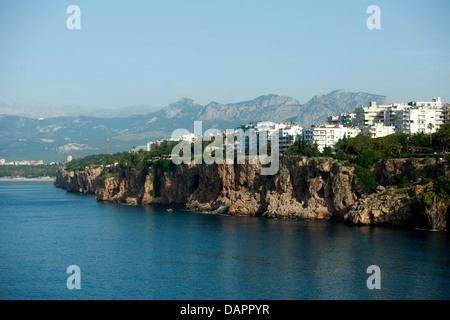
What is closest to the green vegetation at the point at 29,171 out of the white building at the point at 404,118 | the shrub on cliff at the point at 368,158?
the white building at the point at 404,118

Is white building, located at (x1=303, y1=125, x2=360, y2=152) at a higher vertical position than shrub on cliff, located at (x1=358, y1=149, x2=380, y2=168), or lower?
higher

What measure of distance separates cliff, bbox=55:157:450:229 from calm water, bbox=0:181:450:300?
2.03 metres

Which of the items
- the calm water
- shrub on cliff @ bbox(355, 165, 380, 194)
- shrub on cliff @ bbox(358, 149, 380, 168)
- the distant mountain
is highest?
the distant mountain

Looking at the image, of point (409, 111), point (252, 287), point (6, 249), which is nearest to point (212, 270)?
point (252, 287)

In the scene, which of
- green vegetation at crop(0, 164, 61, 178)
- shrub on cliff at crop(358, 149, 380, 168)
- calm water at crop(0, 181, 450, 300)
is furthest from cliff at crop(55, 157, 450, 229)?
green vegetation at crop(0, 164, 61, 178)

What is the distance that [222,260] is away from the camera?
30.1 meters

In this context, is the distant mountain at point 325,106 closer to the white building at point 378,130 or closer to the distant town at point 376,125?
the distant town at point 376,125

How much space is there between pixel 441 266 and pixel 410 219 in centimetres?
1232

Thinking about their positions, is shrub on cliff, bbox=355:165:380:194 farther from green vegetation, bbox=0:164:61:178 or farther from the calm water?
green vegetation, bbox=0:164:61:178

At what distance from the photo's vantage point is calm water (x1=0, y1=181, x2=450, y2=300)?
79.0 feet

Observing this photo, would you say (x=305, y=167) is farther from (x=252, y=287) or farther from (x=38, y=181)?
(x=38, y=181)

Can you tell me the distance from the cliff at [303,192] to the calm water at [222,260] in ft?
6.66
